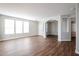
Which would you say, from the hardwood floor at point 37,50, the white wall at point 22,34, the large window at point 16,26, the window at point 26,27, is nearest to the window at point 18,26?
the large window at point 16,26

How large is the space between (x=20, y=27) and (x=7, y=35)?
2755 millimetres

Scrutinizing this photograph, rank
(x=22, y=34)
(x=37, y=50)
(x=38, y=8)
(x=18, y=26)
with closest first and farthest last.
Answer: (x=37, y=50)
(x=38, y=8)
(x=18, y=26)
(x=22, y=34)

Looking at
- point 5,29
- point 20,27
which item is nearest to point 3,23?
point 5,29

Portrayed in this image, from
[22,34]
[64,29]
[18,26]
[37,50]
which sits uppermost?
[18,26]

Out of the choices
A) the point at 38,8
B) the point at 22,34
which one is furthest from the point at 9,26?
the point at 38,8

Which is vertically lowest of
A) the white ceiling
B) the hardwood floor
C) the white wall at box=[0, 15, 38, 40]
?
the hardwood floor

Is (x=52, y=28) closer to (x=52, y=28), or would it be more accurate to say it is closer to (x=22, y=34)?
(x=52, y=28)

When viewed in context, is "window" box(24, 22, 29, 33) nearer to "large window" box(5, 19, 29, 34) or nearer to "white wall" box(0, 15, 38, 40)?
"large window" box(5, 19, 29, 34)

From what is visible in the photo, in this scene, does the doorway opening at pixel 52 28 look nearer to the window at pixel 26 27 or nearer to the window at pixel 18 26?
the window at pixel 26 27

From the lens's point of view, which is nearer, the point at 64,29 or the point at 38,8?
the point at 38,8

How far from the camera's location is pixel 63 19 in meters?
10.0

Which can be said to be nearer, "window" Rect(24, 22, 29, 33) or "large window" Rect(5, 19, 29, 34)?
"large window" Rect(5, 19, 29, 34)

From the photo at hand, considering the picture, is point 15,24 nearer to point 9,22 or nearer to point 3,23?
point 9,22

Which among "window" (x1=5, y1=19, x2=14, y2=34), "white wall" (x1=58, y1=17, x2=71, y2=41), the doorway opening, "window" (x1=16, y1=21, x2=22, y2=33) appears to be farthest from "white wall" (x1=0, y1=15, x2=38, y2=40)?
"white wall" (x1=58, y1=17, x2=71, y2=41)
